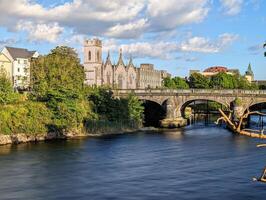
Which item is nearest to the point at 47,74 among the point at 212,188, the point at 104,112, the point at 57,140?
the point at 104,112

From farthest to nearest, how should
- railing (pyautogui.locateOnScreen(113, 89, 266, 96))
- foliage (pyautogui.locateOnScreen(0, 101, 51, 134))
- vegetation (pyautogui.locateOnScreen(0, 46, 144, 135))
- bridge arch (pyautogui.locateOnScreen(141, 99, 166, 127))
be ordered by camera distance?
bridge arch (pyautogui.locateOnScreen(141, 99, 166, 127)), railing (pyautogui.locateOnScreen(113, 89, 266, 96)), vegetation (pyautogui.locateOnScreen(0, 46, 144, 135)), foliage (pyautogui.locateOnScreen(0, 101, 51, 134))

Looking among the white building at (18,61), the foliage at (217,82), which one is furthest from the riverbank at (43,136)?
the foliage at (217,82)

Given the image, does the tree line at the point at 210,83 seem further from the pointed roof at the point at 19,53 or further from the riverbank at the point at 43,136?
the riverbank at the point at 43,136

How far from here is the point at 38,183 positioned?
1470 inches

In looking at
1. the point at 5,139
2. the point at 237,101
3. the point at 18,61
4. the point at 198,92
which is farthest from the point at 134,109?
the point at 18,61

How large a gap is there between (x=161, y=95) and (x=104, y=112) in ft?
61.9

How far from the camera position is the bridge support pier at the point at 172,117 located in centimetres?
9700

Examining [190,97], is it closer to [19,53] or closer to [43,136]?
[43,136]

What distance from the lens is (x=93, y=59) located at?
476ft

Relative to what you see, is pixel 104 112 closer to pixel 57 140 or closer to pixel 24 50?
pixel 57 140

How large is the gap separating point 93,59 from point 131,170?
104 meters

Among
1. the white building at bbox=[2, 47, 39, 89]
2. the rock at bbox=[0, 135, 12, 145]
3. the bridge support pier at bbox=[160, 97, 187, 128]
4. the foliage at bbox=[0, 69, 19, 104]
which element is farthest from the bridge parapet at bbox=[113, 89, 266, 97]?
the rock at bbox=[0, 135, 12, 145]

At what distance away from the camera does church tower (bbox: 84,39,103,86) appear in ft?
474

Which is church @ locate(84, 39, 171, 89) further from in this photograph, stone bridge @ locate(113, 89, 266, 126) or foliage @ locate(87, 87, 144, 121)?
foliage @ locate(87, 87, 144, 121)
